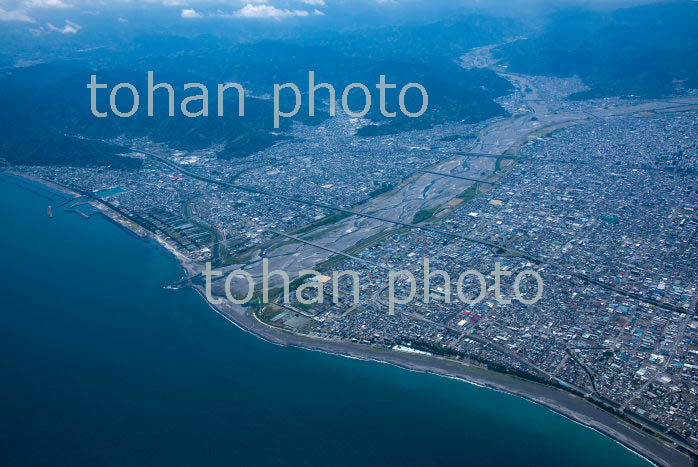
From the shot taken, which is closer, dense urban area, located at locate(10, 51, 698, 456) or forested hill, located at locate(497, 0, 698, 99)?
dense urban area, located at locate(10, 51, 698, 456)

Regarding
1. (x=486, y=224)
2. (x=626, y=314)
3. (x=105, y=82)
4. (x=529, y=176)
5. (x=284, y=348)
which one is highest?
(x=105, y=82)

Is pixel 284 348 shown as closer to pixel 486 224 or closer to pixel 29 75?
pixel 486 224

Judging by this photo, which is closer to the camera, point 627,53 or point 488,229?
point 488,229

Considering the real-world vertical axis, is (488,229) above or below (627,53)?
below

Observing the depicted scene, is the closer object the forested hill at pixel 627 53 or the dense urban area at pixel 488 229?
the dense urban area at pixel 488 229

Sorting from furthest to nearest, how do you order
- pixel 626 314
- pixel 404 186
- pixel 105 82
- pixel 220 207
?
pixel 105 82, pixel 404 186, pixel 220 207, pixel 626 314

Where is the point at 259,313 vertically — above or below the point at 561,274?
below

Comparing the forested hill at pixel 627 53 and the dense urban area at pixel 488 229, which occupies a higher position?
the forested hill at pixel 627 53

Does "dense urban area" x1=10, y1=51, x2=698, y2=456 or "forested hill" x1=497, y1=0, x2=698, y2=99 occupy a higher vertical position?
"forested hill" x1=497, y1=0, x2=698, y2=99

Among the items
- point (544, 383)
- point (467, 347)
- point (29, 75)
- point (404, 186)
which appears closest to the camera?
point (544, 383)

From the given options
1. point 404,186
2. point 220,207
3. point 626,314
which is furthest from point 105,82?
point 626,314

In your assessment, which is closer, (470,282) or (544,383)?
(544,383)
